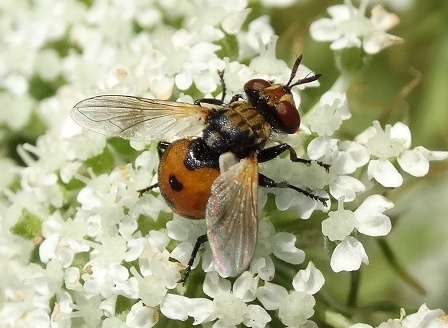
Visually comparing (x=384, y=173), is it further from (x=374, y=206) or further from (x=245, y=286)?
(x=245, y=286)

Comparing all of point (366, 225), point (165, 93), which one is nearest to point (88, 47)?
point (165, 93)

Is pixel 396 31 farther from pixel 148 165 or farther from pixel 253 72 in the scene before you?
pixel 148 165

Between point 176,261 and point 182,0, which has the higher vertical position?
point 182,0

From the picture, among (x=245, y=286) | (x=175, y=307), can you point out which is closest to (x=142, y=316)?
(x=175, y=307)

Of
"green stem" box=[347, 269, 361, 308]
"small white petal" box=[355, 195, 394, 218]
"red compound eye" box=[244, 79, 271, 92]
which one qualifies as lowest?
"green stem" box=[347, 269, 361, 308]

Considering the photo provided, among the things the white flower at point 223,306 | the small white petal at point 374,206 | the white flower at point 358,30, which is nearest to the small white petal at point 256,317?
the white flower at point 223,306

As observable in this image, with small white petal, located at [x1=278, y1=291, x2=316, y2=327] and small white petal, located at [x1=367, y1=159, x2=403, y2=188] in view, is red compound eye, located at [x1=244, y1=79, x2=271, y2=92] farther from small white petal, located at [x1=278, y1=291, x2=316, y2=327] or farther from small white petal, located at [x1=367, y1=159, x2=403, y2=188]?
small white petal, located at [x1=278, y1=291, x2=316, y2=327]

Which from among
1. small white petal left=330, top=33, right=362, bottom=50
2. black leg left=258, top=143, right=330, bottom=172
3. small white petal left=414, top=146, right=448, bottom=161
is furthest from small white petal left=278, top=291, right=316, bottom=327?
small white petal left=330, top=33, right=362, bottom=50
